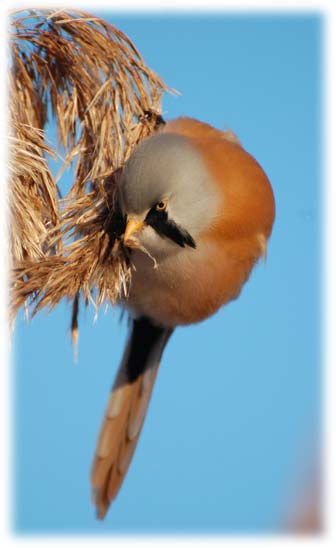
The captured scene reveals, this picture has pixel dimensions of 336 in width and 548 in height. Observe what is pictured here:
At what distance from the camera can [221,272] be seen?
135 inches

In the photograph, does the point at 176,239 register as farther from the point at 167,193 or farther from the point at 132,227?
the point at 132,227

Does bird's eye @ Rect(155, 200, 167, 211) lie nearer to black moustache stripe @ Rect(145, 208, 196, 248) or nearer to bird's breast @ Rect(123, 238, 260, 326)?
black moustache stripe @ Rect(145, 208, 196, 248)

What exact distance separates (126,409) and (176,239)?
131 cm

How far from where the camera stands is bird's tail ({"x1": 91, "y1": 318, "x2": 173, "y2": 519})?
3.80 metres

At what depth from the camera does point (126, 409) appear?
13.1 feet

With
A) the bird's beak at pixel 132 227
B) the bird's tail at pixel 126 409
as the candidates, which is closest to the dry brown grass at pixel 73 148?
Result: the bird's beak at pixel 132 227

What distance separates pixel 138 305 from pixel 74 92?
1.19 meters

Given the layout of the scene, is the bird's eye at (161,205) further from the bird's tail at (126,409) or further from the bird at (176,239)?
the bird's tail at (126,409)

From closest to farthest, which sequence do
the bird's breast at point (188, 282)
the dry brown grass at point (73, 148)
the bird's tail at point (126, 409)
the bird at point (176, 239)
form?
the dry brown grass at point (73, 148) < the bird at point (176, 239) < the bird's breast at point (188, 282) < the bird's tail at point (126, 409)

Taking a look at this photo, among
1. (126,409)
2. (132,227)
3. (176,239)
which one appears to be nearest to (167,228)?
(176,239)

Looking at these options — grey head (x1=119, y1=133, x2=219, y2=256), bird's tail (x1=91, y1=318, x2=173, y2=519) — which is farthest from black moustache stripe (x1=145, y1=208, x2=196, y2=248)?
bird's tail (x1=91, y1=318, x2=173, y2=519)

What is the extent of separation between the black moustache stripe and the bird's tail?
88 centimetres

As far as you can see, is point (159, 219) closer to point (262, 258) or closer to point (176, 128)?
point (176, 128)

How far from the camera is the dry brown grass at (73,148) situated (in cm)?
237
